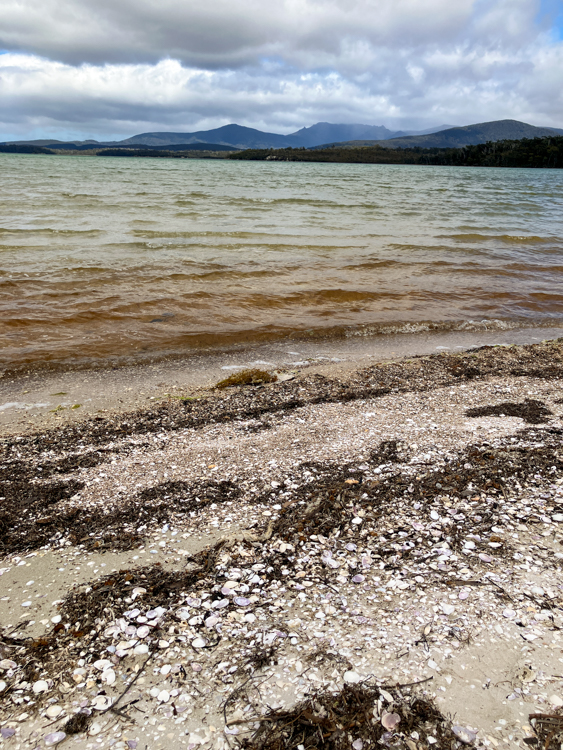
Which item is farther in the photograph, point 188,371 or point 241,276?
point 241,276

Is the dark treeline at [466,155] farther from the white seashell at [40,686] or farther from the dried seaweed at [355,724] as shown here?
the white seashell at [40,686]

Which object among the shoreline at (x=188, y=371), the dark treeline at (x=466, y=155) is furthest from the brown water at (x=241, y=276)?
the dark treeline at (x=466, y=155)

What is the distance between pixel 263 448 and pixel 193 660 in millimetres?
2859

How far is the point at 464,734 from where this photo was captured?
2.38 metres

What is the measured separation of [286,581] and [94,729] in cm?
151

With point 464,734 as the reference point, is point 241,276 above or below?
above

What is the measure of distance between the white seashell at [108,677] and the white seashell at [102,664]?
0.12 feet

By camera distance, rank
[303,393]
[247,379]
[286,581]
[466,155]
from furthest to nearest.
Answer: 1. [466,155]
2. [247,379]
3. [303,393]
4. [286,581]

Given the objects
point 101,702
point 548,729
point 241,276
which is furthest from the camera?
point 241,276

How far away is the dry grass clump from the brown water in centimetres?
233

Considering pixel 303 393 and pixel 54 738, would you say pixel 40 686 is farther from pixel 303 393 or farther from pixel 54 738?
pixel 303 393

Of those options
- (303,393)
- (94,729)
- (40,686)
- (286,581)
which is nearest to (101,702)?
(94,729)

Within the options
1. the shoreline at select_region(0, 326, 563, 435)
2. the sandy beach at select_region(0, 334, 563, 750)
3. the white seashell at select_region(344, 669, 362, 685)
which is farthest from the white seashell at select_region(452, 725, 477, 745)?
the shoreline at select_region(0, 326, 563, 435)

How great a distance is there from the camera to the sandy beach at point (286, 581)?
2514mm
